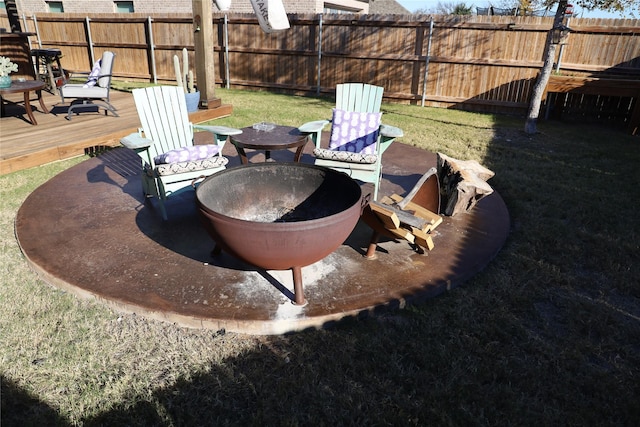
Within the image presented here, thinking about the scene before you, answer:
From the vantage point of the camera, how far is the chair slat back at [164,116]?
3896mm

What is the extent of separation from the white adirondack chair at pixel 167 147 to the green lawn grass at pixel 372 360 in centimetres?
110

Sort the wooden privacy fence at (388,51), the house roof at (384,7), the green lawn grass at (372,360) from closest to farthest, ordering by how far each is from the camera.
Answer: the green lawn grass at (372,360) < the wooden privacy fence at (388,51) < the house roof at (384,7)

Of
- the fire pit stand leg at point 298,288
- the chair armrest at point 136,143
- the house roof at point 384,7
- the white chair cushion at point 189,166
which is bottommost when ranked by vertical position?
the fire pit stand leg at point 298,288

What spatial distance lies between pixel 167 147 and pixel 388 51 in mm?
7110

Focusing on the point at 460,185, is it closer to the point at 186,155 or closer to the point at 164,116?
the point at 186,155

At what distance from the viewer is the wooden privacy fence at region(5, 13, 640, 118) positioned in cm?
855

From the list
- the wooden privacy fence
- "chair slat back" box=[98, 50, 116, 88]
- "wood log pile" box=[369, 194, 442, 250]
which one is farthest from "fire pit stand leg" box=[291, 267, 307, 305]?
the wooden privacy fence

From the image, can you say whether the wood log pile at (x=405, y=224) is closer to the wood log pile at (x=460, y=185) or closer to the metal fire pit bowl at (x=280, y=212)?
the metal fire pit bowl at (x=280, y=212)

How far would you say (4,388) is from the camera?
1.93m

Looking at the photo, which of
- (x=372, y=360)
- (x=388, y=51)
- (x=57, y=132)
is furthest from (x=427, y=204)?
(x=388, y=51)

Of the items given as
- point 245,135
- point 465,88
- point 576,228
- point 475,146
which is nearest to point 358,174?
point 245,135

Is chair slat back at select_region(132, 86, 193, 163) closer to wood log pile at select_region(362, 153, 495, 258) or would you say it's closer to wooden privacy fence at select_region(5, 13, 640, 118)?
wood log pile at select_region(362, 153, 495, 258)

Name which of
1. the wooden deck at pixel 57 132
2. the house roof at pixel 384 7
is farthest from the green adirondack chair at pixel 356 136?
the house roof at pixel 384 7

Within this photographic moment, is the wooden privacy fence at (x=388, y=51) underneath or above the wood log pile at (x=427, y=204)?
above
